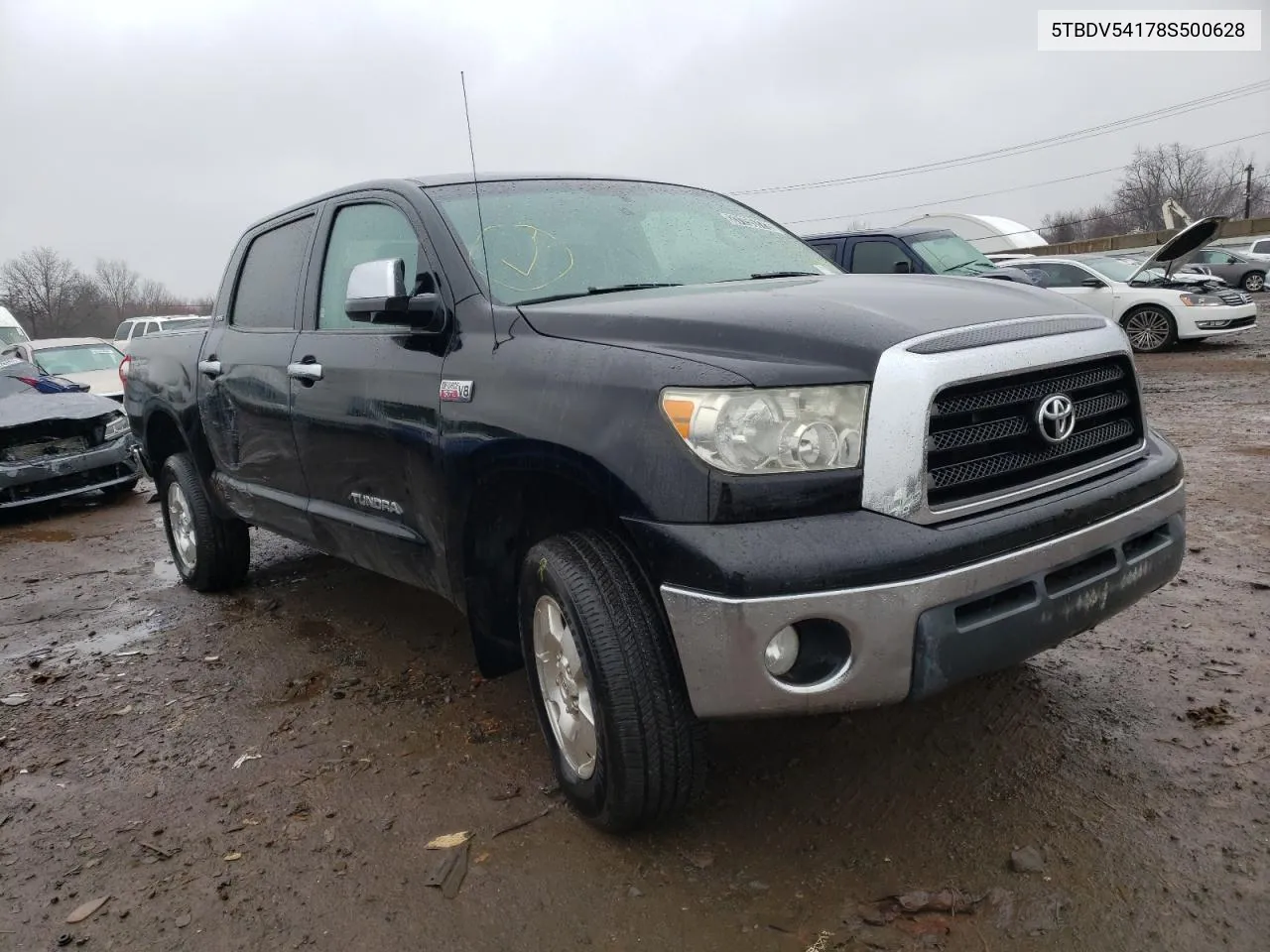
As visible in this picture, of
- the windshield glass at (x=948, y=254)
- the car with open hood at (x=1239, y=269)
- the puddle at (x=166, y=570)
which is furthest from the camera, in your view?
the car with open hood at (x=1239, y=269)

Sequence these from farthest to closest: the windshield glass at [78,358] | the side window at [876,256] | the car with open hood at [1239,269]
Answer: the car with open hood at [1239,269]
the windshield glass at [78,358]
the side window at [876,256]

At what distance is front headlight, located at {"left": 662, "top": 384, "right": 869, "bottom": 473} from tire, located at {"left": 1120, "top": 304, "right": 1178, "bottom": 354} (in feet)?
44.5

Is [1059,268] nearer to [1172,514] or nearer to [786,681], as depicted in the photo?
[1172,514]

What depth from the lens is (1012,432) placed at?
2.36 m

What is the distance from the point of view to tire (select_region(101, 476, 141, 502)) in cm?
890

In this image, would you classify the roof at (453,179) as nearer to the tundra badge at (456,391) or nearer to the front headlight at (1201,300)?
the tundra badge at (456,391)

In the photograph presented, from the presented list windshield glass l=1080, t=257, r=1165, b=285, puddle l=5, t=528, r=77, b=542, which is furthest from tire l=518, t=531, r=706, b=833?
windshield glass l=1080, t=257, r=1165, b=285

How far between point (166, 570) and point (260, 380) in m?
2.76

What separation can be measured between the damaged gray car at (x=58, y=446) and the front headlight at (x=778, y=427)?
7073 mm

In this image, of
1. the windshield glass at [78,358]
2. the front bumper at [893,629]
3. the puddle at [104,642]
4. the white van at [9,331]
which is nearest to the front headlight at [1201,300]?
the front bumper at [893,629]

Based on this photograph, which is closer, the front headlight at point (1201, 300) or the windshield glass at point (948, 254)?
the windshield glass at point (948, 254)

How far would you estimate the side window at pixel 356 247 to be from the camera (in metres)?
3.40

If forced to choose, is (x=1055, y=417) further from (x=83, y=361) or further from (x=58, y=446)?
(x=83, y=361)

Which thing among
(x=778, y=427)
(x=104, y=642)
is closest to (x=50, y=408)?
(x=104, y=642)
